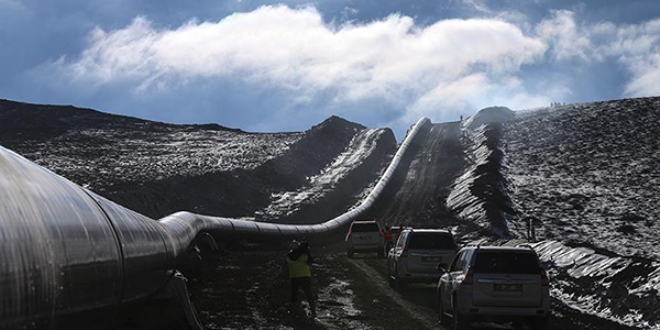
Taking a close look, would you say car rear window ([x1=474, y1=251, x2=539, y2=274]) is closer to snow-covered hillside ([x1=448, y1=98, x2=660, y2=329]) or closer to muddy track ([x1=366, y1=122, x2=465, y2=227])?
snow-covered hillside ([x1=448, y1=98, x2=660, y2=329])

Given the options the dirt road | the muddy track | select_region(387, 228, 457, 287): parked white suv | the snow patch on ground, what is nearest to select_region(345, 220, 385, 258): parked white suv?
the dirt road

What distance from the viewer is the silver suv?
18859 mm

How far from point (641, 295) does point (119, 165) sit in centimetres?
7402

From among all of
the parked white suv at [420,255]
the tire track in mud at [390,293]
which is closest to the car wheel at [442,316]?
the tire track in mud at [390,293]

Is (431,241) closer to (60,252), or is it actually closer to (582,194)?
(60,252)

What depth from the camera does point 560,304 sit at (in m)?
24.9

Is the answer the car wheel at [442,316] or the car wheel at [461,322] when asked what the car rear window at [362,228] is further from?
the car wheel at [461,322]

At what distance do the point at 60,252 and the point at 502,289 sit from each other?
12003 millimetres

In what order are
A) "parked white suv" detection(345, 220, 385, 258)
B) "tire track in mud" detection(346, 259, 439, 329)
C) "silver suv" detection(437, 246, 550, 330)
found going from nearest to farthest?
"silver suv" detection(437, 246, 550, 330) < "tire track in mud" detection(346, 259, 439, 329) < "parked white suv" detection(345, 220, 385, 258)

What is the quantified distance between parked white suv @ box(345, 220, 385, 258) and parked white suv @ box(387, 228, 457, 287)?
15146mm

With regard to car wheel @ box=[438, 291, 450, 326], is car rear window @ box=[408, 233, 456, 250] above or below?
above

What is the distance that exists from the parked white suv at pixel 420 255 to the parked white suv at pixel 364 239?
1515cm

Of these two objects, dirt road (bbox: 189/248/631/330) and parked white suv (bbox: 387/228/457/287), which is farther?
parked white suv (bbox: 387/228/457/287)

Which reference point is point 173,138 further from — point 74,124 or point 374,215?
point 374,215
